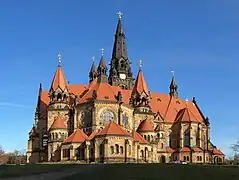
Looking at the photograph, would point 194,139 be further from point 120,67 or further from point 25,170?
point 25,170

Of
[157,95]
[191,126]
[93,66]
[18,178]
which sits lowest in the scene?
[18,178]

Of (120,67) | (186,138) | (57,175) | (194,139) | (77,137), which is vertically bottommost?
(57,175)

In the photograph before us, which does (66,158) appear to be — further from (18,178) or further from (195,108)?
(195,108)

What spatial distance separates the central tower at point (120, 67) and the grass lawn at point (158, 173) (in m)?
66.4

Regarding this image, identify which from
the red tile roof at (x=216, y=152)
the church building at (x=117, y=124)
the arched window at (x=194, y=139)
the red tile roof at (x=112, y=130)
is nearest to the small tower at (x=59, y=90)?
the church building at (x=117, y=124)

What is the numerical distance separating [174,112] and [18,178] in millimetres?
69316

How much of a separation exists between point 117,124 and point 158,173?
34296 mm

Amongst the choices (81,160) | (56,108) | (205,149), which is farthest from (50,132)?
(205,149)

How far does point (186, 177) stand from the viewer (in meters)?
53.8

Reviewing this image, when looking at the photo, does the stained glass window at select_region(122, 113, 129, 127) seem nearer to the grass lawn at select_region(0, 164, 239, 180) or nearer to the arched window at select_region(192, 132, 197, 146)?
the arched window at select_region(192, 132, 197, 146)

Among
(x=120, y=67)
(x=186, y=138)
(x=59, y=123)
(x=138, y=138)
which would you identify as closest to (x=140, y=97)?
(x=138, y=138)

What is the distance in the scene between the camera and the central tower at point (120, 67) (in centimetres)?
12600

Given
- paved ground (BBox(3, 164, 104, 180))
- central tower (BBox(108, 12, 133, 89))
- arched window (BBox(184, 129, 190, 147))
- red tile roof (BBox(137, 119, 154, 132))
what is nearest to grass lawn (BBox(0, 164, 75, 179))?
paved ground (BBox(3, 164, 104, 180))

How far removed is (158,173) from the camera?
55938mm
